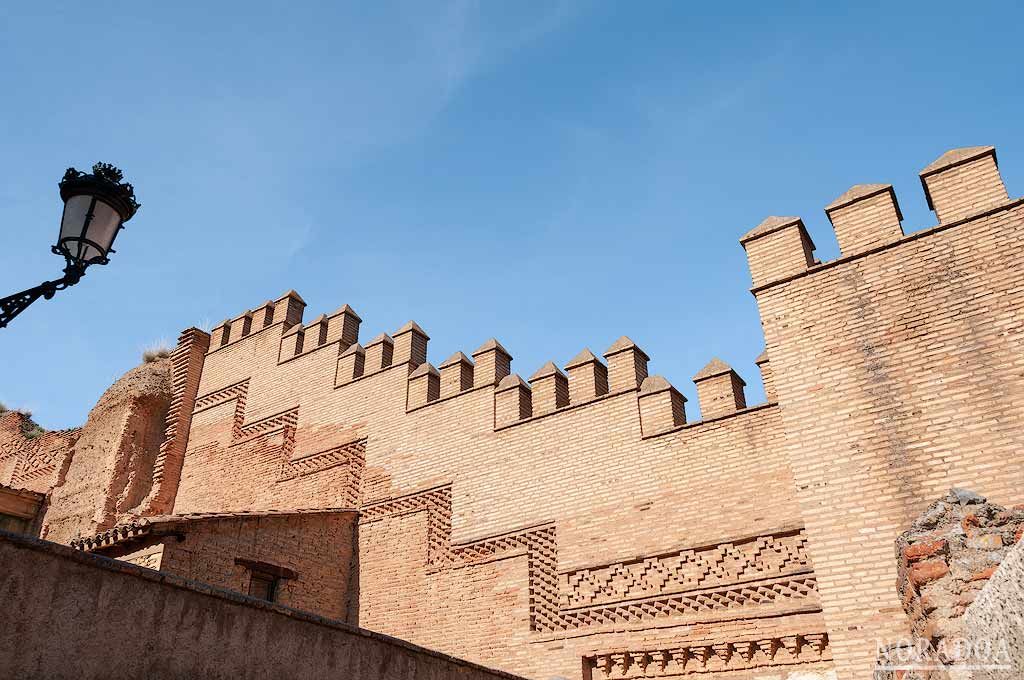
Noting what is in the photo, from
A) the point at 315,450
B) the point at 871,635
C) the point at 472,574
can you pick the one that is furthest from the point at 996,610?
the point at 315,450

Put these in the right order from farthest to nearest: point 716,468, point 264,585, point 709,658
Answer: point 264,585 < point 716,468 < point 709,658

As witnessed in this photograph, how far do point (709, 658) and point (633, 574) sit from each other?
1038 millimetres

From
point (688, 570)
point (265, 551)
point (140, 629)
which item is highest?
point (265, 551)

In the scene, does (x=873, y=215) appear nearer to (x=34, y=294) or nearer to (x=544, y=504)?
(x=544, y=504)

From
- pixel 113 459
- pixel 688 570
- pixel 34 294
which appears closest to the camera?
pixel 34 294

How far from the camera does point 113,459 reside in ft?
41.0

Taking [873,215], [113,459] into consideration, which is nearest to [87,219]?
[873,215]

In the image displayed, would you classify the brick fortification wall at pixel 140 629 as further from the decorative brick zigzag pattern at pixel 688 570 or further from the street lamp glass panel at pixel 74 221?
the decorative brick zigzag pattern at pixel 688 570

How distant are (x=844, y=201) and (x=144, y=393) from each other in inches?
436

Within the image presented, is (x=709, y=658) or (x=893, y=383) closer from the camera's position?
(x=893, y=383)

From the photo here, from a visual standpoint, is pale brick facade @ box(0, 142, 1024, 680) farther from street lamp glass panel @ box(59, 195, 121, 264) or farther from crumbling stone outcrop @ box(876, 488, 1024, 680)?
street lamp glass panel @ box(59, 195, 121, 264)

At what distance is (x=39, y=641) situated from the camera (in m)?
3.65

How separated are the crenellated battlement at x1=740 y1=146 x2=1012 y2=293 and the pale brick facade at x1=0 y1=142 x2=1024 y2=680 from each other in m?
0.02

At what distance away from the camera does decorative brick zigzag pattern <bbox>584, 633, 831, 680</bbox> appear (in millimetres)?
6609
